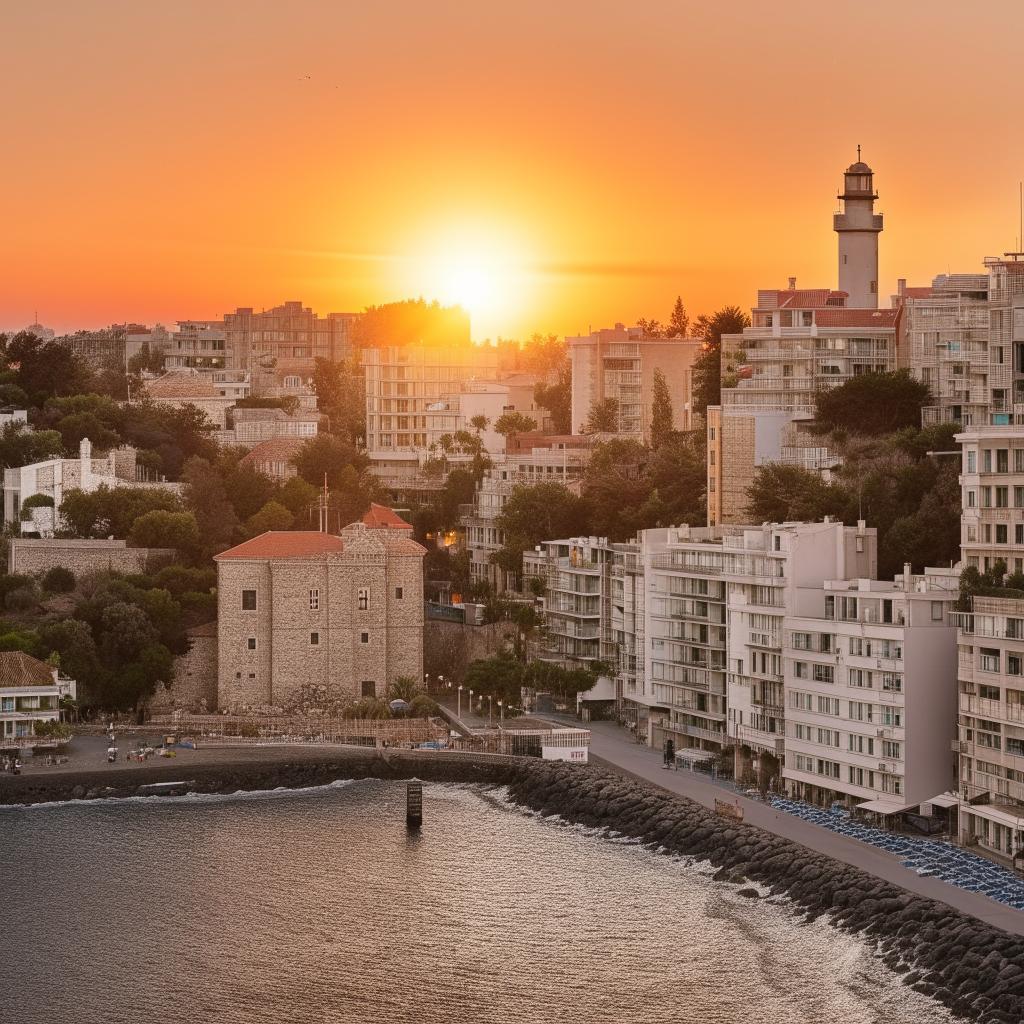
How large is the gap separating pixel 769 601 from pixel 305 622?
16.8m

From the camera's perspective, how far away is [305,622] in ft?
214

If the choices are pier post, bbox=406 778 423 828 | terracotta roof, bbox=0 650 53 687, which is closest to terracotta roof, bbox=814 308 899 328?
pier post, bbox=406 778 423 828

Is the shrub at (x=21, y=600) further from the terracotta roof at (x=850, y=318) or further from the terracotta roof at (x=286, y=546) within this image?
the terracotta roof at (x=850, y=318)

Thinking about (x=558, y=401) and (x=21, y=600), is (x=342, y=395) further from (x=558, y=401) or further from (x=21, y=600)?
(x=21, y=600)

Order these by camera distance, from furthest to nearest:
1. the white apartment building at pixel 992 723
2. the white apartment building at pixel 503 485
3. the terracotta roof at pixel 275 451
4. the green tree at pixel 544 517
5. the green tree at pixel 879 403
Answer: the terracotta roof at pixel 275 451 → the white apartment building at pixel 503 485 → the green tree at pixel 544 517 → the green tree at pixel 879 403 → the white apartment building at pixel 992 723

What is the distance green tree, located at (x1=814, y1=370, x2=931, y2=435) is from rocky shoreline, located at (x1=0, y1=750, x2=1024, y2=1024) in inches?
600

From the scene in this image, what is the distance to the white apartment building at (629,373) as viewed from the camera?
100125 mm

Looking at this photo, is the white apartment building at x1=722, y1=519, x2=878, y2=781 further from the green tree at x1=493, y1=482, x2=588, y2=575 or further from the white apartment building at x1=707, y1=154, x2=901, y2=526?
the green tree at x1=493, y1=482, x2=588, y2=575

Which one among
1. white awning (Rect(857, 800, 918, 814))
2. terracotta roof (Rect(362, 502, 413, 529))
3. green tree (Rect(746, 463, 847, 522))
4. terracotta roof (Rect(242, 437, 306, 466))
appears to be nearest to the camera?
white awning (Rect(857, 800, 918, 814))

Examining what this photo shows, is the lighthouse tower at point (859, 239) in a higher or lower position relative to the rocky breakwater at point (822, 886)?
higher

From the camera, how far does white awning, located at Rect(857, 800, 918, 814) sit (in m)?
47.7

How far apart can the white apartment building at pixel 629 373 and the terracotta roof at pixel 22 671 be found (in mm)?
42850

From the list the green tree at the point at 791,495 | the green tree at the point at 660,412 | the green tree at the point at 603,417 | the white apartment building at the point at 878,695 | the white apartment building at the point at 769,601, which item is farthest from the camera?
the green tree at the point at 603,417

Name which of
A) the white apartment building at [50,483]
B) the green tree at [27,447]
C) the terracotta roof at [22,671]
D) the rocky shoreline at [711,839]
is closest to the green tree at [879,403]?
the rocky shoreline at [711,839]
